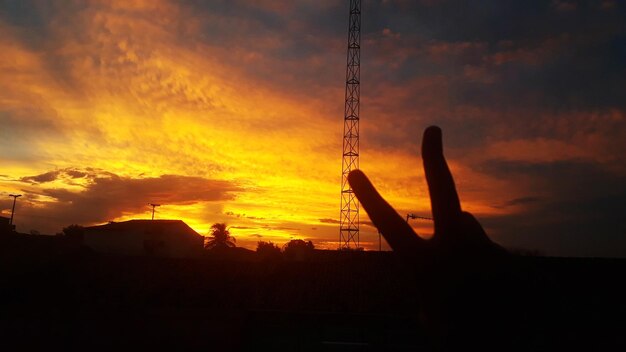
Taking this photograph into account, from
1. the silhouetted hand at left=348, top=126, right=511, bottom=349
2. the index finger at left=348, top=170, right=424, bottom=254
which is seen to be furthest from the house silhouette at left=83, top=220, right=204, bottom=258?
the silhouetted hand at left=348, top=126, right=511, bottom=349

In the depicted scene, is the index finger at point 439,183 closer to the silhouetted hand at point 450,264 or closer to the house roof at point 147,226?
the silhouetted hand at point 450,264

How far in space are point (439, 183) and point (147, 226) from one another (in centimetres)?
4968

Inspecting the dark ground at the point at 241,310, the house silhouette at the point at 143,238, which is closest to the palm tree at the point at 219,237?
the house silhouette at the point at 143,238

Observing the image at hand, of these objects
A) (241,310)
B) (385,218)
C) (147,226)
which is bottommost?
(241,310)

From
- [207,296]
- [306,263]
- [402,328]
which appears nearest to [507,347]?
[402,328]

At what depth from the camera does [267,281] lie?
22531mm

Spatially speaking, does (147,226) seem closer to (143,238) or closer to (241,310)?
(143,238)

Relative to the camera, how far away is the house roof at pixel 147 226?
4625 centimetres

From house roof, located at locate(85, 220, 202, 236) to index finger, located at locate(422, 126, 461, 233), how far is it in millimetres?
47699

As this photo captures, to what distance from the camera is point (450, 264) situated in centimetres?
222

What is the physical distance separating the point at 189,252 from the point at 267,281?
30.3 metres

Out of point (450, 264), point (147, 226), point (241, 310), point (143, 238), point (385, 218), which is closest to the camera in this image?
point (450, 264)

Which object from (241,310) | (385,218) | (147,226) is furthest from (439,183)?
(147,226)

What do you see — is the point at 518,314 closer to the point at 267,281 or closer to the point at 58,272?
the point at 267,281
